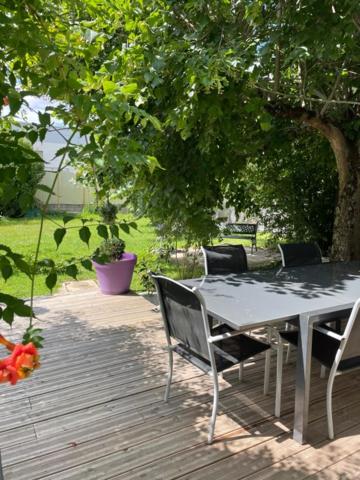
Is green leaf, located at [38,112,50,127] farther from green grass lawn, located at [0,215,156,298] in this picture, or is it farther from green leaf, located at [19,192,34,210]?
green grass lawn, located at [0,215,156,298]

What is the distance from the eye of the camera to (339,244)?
4109 millimetres

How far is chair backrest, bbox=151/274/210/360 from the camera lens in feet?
6.13

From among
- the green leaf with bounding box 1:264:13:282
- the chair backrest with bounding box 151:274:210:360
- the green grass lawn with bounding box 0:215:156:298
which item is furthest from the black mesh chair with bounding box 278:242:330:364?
the green leaf with bounding box 1:264:13:282

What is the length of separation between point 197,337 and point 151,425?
23.9 inches

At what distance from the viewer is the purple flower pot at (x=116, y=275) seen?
176 inches

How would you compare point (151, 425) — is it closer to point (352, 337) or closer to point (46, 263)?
point (352, 337)

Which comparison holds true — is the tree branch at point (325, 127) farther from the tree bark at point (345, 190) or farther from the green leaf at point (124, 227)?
the green leaf at point (124, 227)

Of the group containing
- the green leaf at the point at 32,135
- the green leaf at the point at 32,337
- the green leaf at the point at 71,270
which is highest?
the green leaf at the point at 32,135

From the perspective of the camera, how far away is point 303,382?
6.29 ft

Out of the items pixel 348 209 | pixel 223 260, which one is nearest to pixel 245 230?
pixel 348 209

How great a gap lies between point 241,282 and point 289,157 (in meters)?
3.51

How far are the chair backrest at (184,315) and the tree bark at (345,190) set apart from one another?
8.28 feet

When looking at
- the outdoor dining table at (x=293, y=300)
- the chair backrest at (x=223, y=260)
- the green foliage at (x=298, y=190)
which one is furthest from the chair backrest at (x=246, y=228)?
the outdoor dining table at (x=293, y=300)

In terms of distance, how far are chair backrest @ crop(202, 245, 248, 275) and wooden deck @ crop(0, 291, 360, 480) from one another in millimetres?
779
